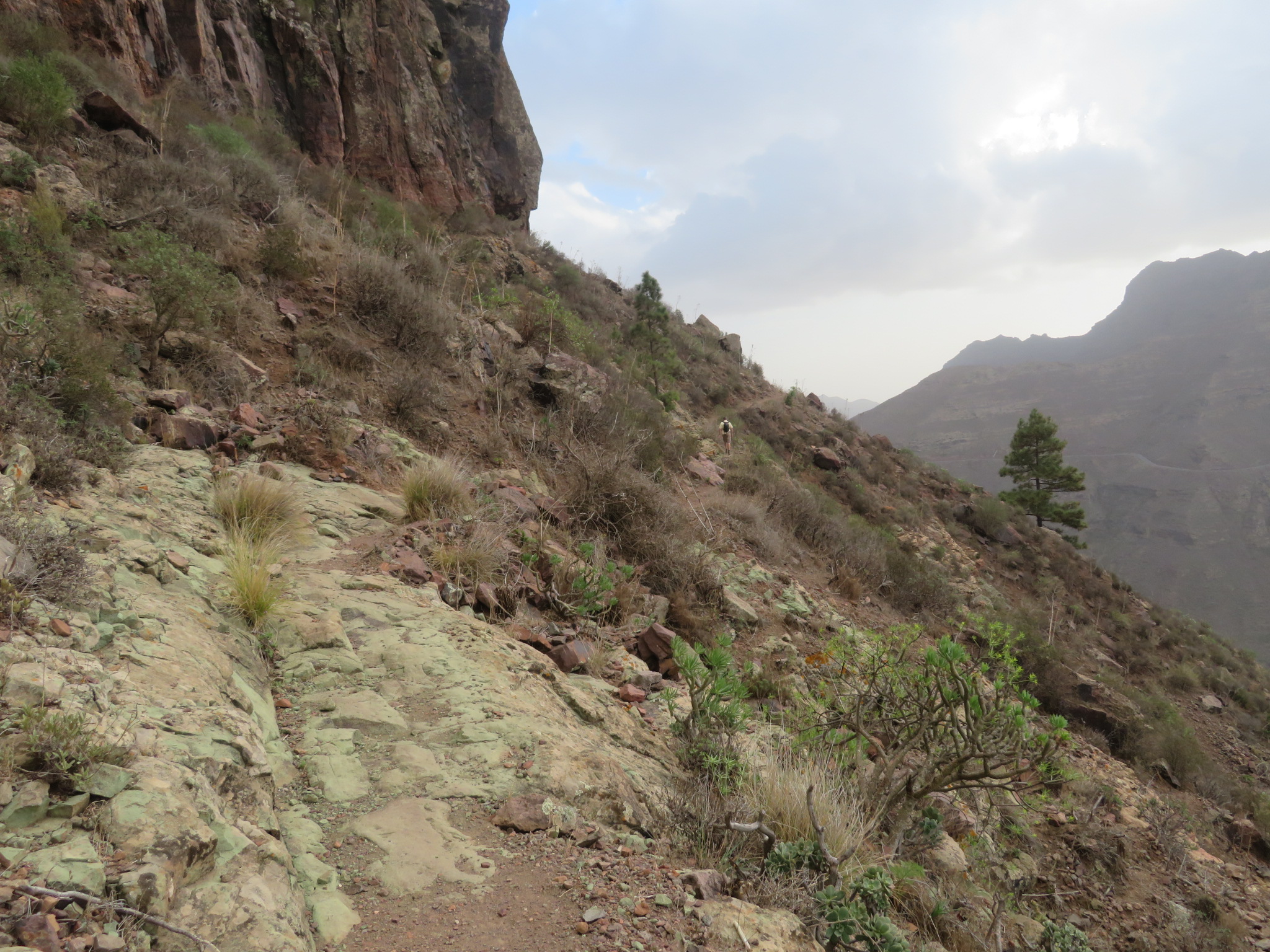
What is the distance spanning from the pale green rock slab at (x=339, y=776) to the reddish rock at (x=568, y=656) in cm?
153

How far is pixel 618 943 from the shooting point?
70.4 inches

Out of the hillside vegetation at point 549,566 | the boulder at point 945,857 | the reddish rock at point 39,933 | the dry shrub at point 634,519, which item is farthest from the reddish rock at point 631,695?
the reddish rock at point 39,933

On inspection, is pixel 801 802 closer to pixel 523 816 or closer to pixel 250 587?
pixel 523 816

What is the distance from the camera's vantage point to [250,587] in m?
3.09

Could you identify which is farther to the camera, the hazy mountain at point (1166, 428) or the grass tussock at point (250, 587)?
the hazy mountain at point (1166, 428)

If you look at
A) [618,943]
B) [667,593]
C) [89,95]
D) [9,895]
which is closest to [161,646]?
[9,895]

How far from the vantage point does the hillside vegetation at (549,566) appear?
2.65m

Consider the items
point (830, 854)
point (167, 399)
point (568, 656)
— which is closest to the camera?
point (830, 854)

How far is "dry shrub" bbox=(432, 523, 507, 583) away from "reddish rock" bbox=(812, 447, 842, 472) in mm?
14709

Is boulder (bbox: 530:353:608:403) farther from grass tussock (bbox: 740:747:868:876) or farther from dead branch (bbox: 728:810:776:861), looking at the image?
dead branch (bbox: 728:810:776:861)

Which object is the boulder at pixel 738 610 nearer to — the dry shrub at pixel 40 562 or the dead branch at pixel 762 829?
the dead branch at pixel 762 829

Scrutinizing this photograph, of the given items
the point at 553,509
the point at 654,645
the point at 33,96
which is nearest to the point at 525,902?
the point at 654,645

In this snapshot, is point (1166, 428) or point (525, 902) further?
point (1166, 428)

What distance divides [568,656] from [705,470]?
7788 mm
